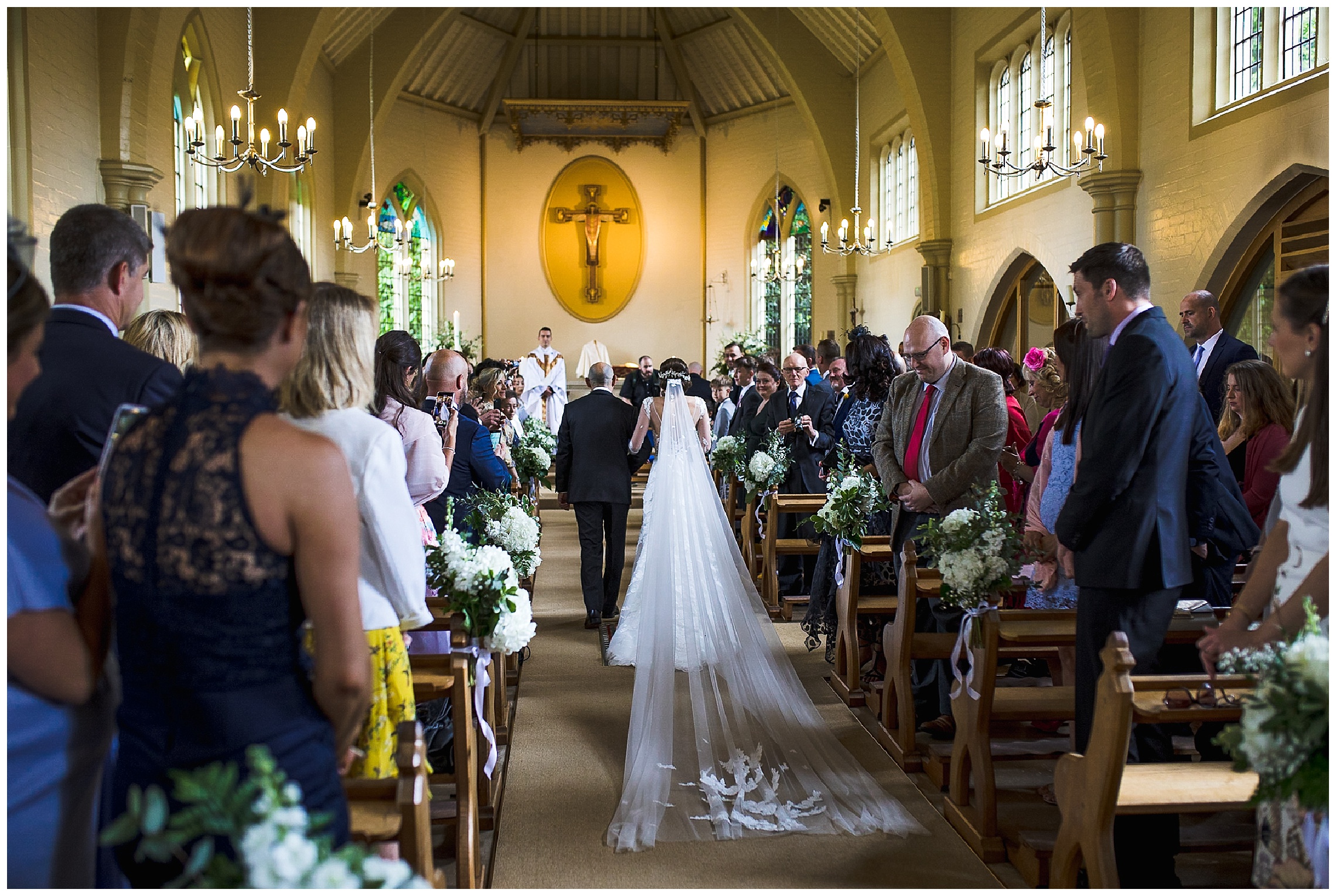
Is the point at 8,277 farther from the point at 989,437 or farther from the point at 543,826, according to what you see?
the point at 989,437

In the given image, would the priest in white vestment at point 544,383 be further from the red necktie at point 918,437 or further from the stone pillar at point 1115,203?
the red necktie at point 918,437

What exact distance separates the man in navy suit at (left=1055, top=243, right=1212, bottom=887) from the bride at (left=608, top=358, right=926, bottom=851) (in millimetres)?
883

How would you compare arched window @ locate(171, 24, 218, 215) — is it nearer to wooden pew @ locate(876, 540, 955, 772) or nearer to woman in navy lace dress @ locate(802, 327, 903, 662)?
woman in navy lace dress @ locate(802, 327, 903, 662)

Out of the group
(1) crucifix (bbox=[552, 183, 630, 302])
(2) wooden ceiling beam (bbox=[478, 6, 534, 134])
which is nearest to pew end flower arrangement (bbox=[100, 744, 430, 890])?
(2) wooden ceiling beam (bbox=[478, 6, 534, 134])

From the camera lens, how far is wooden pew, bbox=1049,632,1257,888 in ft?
8.30

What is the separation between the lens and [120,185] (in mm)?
8305

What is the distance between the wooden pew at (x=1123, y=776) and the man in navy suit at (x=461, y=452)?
3165 millimetres

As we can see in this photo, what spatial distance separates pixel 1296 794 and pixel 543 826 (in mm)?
2568

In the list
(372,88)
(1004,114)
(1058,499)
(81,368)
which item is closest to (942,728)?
A: (1058,499)

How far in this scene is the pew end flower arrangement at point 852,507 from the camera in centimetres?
532

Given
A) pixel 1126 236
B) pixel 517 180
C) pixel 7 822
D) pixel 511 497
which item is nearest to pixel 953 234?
pixel 1126 236

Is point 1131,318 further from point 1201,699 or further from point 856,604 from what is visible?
point 856,604

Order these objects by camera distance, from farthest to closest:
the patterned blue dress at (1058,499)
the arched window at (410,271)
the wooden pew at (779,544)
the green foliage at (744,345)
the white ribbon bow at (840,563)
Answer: the arched window at (410,271)
the green foliage at (744,345)
the wooden pew at (779,544)
the white ribbon bow at (840,563)
the patterned blue dress at (1058,499)

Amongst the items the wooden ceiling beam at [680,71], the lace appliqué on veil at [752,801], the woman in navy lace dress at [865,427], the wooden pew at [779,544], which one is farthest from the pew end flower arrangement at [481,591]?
the wooden ceiling beam at [680,71]
